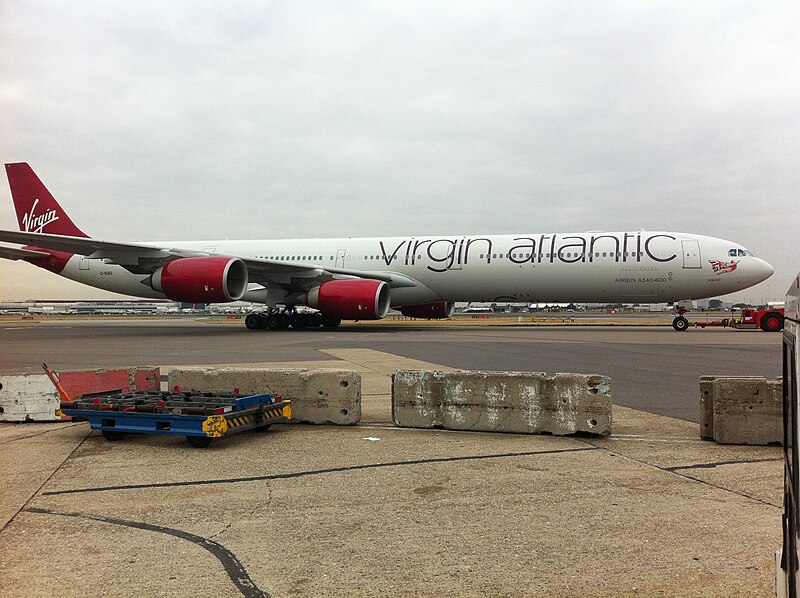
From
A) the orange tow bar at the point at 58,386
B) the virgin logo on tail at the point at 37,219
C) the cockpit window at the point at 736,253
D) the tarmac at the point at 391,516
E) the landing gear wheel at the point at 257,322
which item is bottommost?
the tarmac at the point at 391,516

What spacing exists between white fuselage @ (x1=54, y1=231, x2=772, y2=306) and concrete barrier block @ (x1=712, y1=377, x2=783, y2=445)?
1674 centimetres

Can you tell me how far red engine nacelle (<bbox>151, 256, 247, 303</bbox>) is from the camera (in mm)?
20312

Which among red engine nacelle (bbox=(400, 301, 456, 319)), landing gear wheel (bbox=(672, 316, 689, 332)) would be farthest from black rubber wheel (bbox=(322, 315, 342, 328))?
landing gear wheel (bbox=(672, 316, 689, 332))

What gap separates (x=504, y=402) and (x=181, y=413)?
10.1 feet

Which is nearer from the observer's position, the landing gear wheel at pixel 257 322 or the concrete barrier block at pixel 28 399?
the concrete barrier block at pixel 28 399

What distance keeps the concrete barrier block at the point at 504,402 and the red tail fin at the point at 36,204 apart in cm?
2477

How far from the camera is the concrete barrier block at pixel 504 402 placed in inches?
242

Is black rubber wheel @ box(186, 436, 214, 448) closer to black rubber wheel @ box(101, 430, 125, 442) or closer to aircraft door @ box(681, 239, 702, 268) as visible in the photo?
black rubber wheel @ box(101, 430, 125, 442)

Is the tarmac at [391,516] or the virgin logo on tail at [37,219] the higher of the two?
the virgin logo on tail at [37,219]

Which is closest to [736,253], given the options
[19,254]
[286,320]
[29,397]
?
[286,320]

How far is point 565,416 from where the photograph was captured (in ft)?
20.4

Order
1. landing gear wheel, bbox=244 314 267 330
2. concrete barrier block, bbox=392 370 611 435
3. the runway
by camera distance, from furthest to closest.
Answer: landing gear wheel, bbox=244 314 267 330 < the runway < concrete barrier block, bbox=392 370 611 435

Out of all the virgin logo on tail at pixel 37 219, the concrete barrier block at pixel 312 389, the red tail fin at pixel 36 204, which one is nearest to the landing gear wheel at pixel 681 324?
the concrete barrier block at pixel 312 389

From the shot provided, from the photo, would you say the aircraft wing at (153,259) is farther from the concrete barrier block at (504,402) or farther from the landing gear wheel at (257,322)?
the concrete barrier block at (504,402)
